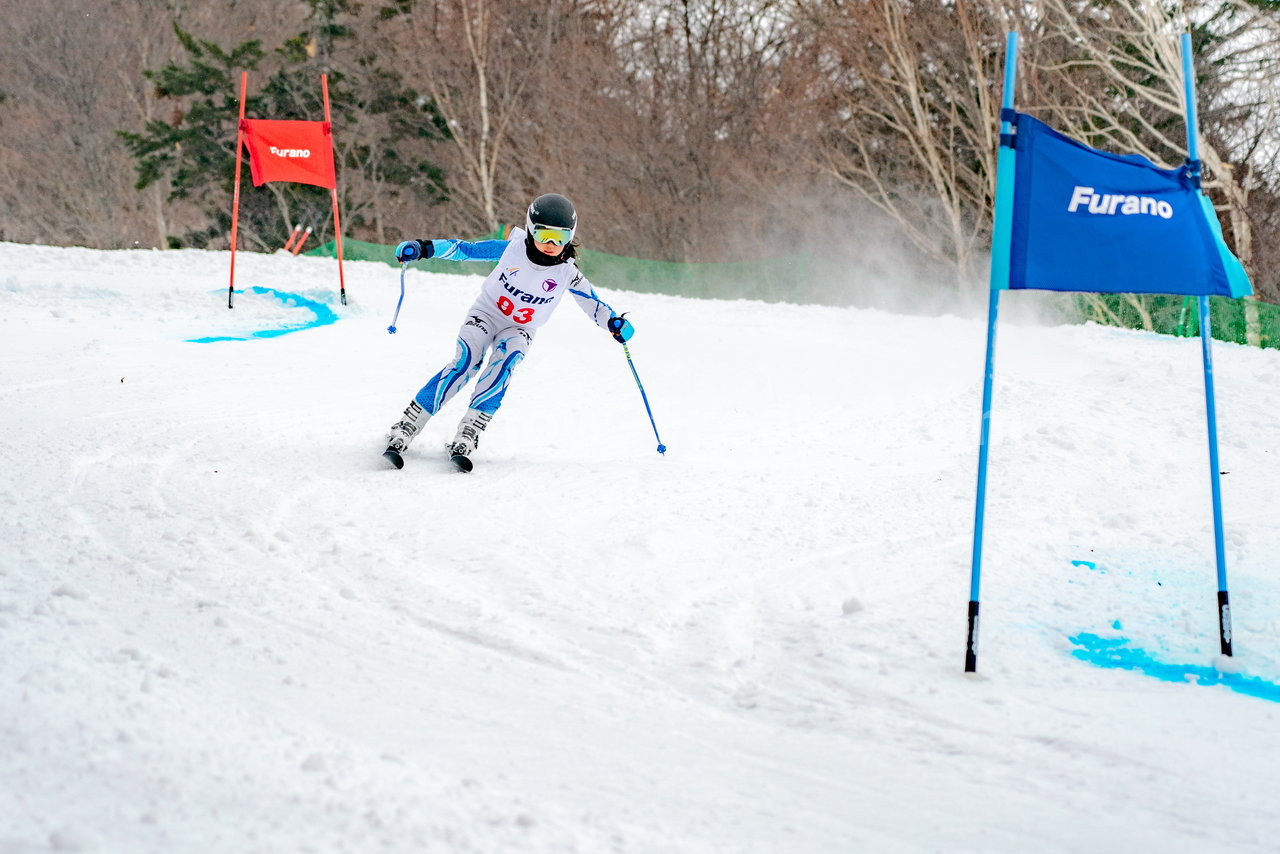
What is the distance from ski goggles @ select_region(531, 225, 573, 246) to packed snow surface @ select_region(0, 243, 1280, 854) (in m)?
1.42

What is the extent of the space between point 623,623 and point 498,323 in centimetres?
327

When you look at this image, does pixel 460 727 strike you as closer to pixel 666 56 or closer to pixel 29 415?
pixel 29 415

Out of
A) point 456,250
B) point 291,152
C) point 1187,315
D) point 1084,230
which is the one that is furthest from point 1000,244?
point 1187,315

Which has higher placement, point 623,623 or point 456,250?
point 456,250

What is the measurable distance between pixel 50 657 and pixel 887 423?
21.6ft

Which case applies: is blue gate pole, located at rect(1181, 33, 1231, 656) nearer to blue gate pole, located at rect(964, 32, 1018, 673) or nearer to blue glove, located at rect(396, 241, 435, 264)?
blue gate pole, located at rect(964, 32, 1018, 673)

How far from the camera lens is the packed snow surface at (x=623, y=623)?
2715 mm

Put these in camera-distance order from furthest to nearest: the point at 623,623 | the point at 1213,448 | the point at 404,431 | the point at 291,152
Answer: the point at 291,152, the point at 404,431, the point at 623,623, the point at 1213,448

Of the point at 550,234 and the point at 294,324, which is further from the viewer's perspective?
the point at 294,324

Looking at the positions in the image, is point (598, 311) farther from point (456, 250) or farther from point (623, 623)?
point (623, 623)

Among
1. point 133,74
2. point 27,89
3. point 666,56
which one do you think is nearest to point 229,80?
point 133,74

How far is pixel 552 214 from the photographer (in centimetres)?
668

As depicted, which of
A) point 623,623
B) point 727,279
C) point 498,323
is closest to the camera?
point 623,623

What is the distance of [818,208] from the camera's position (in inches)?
999
